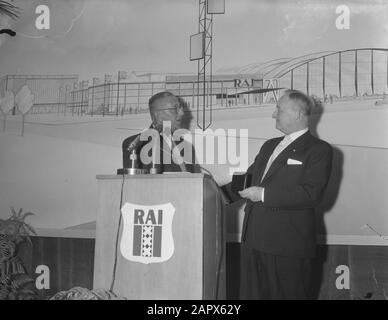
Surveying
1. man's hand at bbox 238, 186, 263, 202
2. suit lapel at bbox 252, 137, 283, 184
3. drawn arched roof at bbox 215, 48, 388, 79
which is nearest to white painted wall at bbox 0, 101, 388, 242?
drawn arched roof at bbox 215, 48, 388, 79

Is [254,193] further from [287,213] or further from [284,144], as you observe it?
[284,144]

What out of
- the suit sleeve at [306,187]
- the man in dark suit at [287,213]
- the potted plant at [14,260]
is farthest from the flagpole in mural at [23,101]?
the suit sleeve at [306,187]

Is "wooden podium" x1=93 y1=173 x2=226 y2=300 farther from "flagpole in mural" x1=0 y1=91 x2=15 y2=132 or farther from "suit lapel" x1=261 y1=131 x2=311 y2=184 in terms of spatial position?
"flagpole in mural" x1=0 y1=91 x2=15 y2=132

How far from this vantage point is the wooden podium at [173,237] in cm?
187

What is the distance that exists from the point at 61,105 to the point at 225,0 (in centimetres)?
166

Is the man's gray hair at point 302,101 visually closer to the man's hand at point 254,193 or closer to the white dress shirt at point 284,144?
the white dress shirt at point 284,144

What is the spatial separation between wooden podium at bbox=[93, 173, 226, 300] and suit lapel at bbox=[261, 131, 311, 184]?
2.06ft

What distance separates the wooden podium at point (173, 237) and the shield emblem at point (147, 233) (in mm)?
18

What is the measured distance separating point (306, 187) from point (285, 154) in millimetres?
249

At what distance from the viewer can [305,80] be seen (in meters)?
3.52

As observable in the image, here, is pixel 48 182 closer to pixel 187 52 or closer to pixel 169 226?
pixel 187 52

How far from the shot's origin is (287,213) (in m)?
2.47

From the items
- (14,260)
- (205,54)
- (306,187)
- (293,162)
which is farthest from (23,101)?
(306,187)
